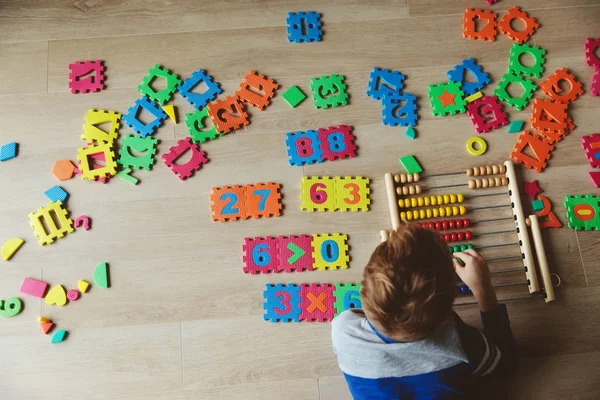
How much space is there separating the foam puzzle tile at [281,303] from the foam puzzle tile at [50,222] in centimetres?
54

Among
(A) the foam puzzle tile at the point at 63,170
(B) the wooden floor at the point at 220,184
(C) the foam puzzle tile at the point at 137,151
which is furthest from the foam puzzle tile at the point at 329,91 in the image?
(A) the foam puzzle tile at the point at 63,170

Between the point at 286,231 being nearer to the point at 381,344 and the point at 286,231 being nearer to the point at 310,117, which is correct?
the point at 310,117

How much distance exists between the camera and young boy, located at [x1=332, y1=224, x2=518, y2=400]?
32.3 inches

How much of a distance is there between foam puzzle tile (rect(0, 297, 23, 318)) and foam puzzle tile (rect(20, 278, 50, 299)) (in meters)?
0.03

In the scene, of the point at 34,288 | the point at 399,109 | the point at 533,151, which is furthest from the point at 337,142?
the point at 34,288

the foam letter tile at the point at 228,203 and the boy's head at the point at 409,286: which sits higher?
the foam letter tile at the point at 228,203

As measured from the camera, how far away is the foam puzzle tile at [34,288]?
4.12ft

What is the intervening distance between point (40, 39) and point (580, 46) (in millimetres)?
1532

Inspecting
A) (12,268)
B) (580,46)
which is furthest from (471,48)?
(12,268)

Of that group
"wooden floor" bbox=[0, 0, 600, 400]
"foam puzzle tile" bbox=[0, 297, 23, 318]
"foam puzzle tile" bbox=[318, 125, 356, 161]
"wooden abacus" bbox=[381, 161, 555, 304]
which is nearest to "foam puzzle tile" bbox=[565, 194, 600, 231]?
"wooden floor" bbox=[0, 0, 600, 400]

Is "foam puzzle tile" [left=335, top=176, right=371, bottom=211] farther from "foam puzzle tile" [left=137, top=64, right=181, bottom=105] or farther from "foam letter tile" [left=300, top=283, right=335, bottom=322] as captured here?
"foam puzzle tile" [left=137, top=64, right=181, bottom=105]

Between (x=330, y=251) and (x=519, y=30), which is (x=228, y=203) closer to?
(x=330, y=251)

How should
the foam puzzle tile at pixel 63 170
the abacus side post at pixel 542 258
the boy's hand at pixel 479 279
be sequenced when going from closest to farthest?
the boy's hand at pixel 479 279 < the abacus side post at pixel 542 258 < the foam puzzle tile at pixel 63 170

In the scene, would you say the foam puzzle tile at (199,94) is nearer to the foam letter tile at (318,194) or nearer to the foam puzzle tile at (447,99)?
the foam letter tile at (318,194)
